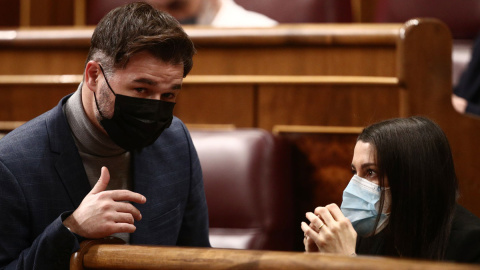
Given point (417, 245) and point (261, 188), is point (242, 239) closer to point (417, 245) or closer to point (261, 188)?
point (261, 188)

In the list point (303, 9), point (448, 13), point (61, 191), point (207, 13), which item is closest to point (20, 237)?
point (61, 191)

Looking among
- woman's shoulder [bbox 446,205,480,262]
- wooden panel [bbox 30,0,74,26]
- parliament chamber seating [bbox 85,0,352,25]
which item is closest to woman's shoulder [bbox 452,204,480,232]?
woman's shoulder [bbox 446,205,480,262]

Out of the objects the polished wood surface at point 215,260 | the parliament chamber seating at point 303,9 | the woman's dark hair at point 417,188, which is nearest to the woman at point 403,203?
the woman's dark hair at point 417,188

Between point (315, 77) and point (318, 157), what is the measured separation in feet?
0.33

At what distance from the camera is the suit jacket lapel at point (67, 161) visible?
1.78ft

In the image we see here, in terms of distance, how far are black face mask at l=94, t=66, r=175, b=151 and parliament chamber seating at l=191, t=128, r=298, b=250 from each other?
0.68 ft

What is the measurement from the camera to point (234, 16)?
107 centimetres

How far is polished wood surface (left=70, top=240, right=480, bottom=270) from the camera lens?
35cm

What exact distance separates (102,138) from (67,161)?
35mm

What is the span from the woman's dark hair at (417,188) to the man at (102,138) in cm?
18

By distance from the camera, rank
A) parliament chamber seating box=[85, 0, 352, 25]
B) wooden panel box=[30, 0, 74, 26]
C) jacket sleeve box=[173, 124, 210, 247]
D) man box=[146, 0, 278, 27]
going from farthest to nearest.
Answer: wooden panel box=[30, 0, 74, 26]
parliament chamber seating box=[85, 0, 352, 25]
man box=[146, 0, 278, 27]
jacket sleeve box=[173, 124, 210, 247]

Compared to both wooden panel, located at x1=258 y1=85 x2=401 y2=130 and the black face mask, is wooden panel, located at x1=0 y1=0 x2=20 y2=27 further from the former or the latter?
the black face mask

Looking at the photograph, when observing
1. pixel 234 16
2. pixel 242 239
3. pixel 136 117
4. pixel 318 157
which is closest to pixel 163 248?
pixel 136 117

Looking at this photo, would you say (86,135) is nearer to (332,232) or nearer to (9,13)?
(332,232)
